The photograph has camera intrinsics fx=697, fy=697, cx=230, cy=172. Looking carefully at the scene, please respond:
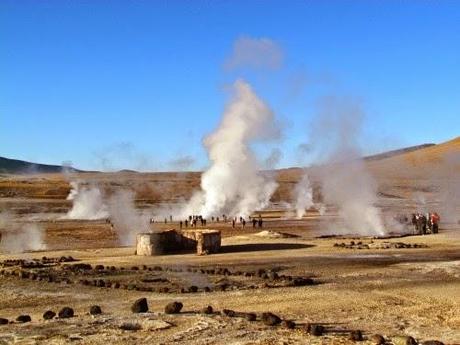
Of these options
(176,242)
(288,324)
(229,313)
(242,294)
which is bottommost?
(288,324)

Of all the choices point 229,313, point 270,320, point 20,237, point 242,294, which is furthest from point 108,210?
point 270,320

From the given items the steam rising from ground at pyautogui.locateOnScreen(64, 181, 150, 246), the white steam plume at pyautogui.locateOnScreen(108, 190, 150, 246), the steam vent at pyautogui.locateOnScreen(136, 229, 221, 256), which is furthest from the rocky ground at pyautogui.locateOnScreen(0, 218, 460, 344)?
the steam rising from ground at pyautogui.locateOnScreen(64, 181, 150, 246)

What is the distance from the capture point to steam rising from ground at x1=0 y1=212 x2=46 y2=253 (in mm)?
36138

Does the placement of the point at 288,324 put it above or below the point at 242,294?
below

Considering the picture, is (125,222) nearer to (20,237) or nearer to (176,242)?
(20,237)

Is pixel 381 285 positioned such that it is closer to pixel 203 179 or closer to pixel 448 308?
pixel 448 308

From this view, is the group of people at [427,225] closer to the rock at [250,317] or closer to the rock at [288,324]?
the rock at [250,317]

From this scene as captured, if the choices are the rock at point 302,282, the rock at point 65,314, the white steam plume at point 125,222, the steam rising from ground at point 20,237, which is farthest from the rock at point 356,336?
the white steam plume at point 125,222

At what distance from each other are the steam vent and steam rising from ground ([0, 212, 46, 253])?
26.3 ft

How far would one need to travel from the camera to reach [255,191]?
6794cm

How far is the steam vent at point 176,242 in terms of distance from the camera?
29391mm

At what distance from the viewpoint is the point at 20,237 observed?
41469 millimetres

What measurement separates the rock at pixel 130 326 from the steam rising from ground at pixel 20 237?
71.4 feet

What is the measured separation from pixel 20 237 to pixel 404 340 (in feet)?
109
